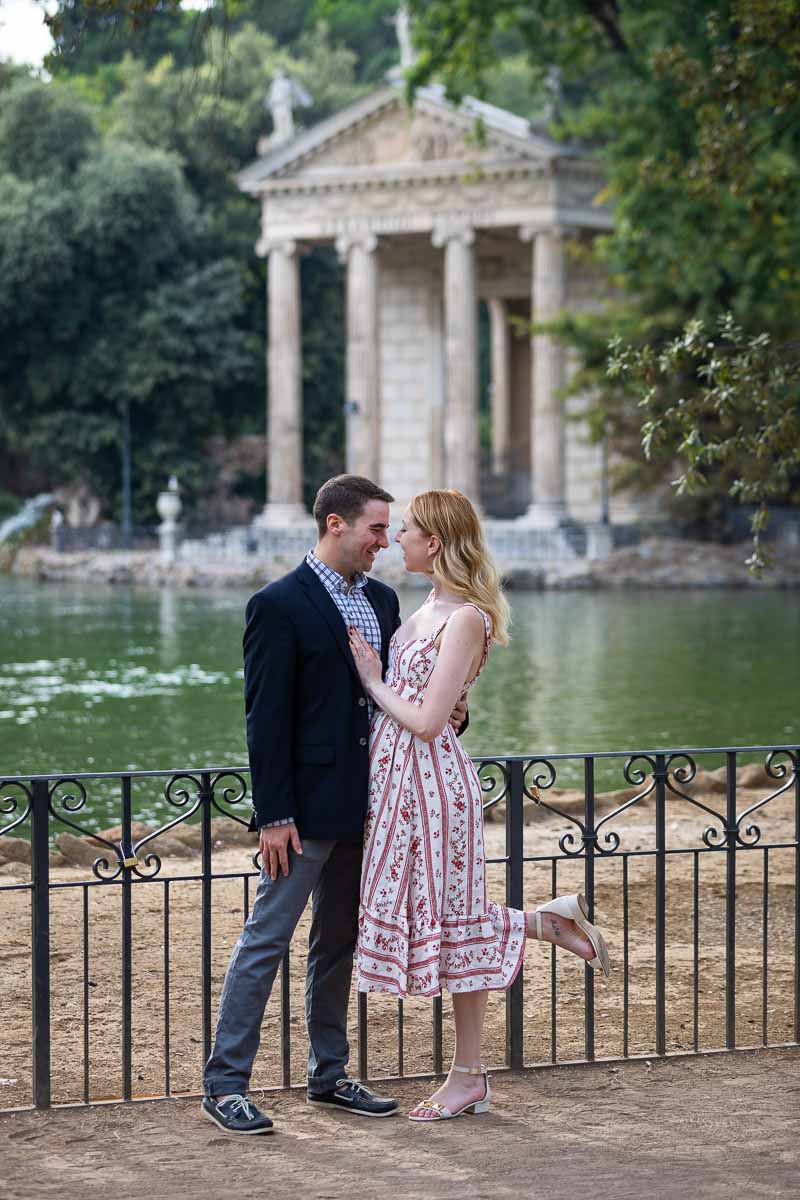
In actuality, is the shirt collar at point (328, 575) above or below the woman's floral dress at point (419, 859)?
above

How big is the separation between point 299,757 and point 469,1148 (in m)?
1.28

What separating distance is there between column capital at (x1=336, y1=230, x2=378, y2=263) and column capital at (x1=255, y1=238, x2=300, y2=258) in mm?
1431

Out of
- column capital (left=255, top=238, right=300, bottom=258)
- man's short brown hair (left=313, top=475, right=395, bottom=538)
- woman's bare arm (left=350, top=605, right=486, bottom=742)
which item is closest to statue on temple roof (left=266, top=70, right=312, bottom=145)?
column capital (left=255, top=238, right=300, bottom=258)

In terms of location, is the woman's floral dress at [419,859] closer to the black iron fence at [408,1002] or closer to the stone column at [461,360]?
the black iron fence at [408,1002]

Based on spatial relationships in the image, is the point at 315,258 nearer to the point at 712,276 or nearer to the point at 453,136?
the point at 453,136

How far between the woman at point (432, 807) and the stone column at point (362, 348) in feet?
153

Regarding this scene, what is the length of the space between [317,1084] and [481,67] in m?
23.7

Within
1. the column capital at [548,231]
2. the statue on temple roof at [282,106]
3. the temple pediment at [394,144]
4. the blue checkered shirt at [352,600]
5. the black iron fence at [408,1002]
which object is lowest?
the black iron fence at [408,1002]

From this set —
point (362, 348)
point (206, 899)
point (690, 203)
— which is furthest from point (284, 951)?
point (362, 348)

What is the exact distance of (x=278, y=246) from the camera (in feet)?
173

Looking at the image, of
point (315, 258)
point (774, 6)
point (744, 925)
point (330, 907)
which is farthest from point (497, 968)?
point (315, 258)

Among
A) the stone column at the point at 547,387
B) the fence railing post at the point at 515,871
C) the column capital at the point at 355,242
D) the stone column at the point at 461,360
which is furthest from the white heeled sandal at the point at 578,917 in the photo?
the column capital at the point at 355,242

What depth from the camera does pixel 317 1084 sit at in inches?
227

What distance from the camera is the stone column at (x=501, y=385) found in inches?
2341
